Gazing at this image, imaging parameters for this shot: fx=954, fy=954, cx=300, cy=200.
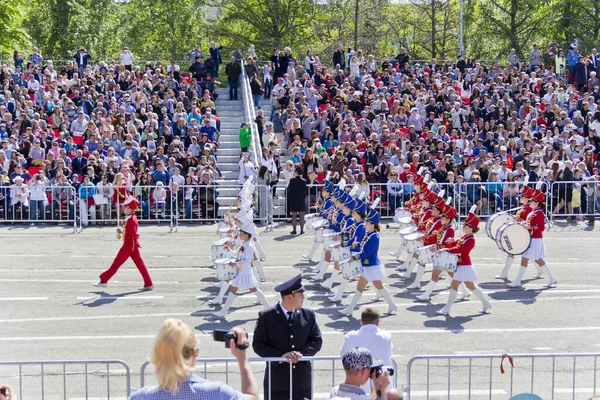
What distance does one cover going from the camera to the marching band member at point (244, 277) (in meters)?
14.8

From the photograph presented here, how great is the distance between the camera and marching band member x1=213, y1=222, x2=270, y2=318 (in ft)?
48.6

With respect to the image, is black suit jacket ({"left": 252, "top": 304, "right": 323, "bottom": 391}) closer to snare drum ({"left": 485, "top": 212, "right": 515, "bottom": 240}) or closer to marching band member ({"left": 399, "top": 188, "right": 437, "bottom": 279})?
marching band member ({"left": 399, "top": 188, "right": 437, "bottom": 279})

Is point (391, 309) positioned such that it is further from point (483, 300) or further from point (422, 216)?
point (422, 216)

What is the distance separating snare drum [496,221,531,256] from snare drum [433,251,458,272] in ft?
6.95

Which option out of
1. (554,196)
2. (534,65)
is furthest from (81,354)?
(534,65)

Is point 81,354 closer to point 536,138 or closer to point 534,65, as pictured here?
point 536,138

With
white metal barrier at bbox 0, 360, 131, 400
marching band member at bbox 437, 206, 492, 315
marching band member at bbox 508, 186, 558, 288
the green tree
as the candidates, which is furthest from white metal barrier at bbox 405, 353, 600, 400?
the green tree

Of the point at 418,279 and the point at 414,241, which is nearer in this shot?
the point at 418,279

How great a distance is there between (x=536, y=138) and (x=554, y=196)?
4272mm

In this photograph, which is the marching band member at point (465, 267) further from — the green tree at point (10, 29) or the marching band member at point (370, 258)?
the green tree at point (10, 29)

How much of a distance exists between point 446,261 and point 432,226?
1431 millimetres

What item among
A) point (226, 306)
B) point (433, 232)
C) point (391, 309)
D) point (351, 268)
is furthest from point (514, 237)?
point (226, 306)

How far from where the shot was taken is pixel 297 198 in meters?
23.2

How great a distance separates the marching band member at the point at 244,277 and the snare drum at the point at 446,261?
2.92 m
